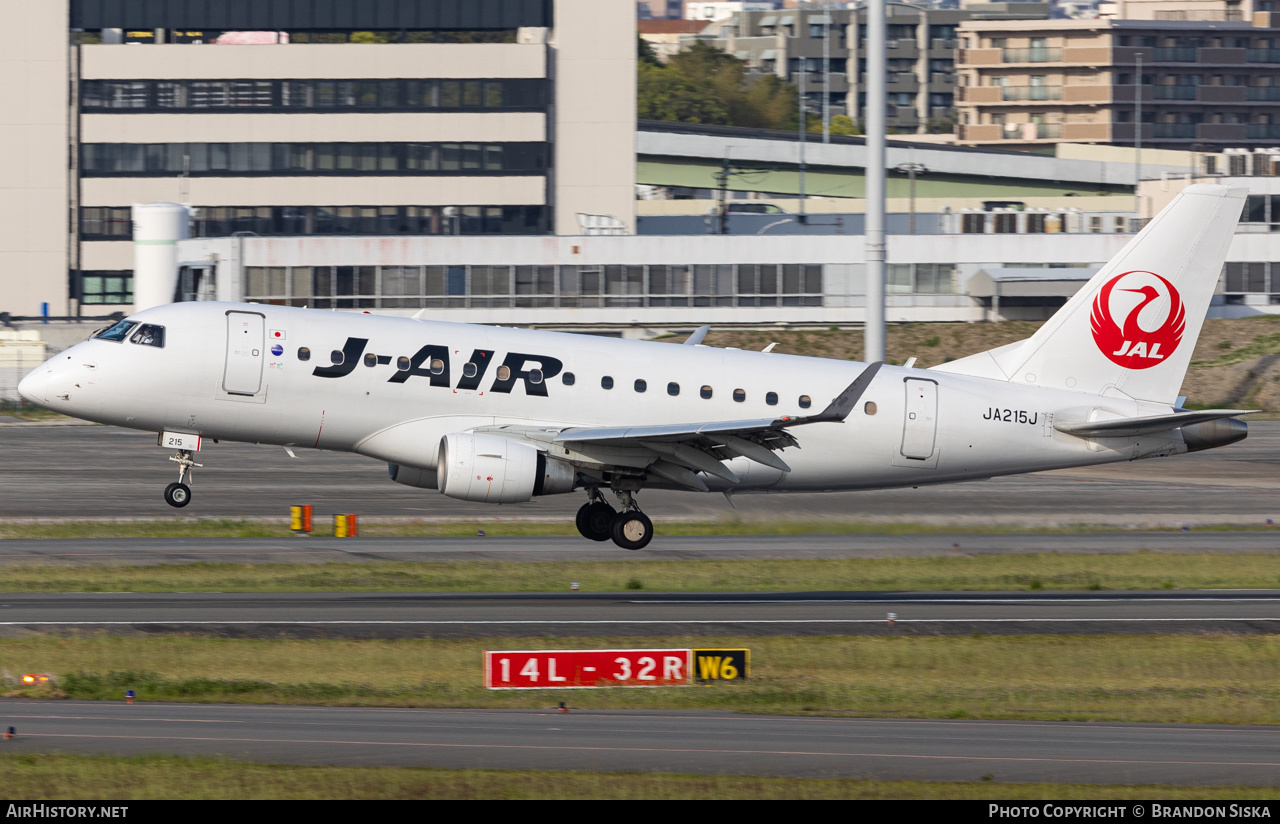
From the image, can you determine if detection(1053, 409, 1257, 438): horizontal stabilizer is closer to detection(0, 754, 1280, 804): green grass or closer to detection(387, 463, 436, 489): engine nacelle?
detection(387, 463, 436, 489): engine nacelle

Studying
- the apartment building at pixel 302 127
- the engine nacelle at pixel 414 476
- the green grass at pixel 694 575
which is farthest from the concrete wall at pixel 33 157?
the engine nacelle at pixel 414 476

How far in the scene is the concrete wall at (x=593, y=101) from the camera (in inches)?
4050

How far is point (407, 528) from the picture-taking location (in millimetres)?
44906

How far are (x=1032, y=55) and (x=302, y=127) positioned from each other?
364 feet

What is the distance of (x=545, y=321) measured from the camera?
305 ft

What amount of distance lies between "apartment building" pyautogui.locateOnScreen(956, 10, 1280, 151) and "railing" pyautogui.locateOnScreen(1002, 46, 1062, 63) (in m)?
0.12

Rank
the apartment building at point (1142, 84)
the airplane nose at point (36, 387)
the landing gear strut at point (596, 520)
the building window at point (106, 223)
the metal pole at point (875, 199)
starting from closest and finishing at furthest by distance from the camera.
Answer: the airplane nose at point (36, 387) → the landing gear strut at point (596, 520) → the metal pole at point (875, 199) → the building window at point (106, 223) → the apartment building at point (1142, 84)

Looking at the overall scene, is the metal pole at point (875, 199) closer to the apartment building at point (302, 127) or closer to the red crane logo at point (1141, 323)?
the red crane logo at point (1141, 323)

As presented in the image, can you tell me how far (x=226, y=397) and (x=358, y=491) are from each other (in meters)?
22.2

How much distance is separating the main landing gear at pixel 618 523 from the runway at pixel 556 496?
4.80 meters

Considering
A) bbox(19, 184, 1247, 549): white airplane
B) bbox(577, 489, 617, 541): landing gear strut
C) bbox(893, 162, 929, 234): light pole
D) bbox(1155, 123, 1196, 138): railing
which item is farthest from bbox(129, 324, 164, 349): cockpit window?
→ bbox(1155, 123, 1196, 138): railing

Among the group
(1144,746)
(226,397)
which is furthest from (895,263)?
(1144,746)

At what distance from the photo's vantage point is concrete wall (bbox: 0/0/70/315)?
101 meters

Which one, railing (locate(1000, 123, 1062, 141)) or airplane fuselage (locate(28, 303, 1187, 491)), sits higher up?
railing (locate(1000, 123, 1062, 141))
